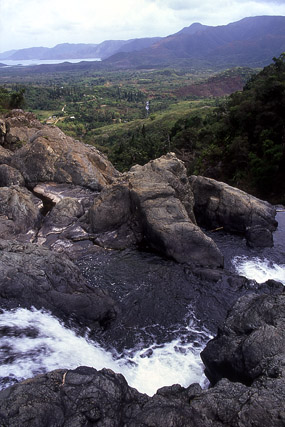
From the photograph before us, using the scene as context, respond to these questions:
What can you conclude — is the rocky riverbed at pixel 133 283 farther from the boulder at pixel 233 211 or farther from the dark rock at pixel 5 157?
the dark rock at pixel 5 157

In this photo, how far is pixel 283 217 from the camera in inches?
1163

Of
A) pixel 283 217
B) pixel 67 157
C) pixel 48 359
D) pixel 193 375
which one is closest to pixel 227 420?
pixel 193 375

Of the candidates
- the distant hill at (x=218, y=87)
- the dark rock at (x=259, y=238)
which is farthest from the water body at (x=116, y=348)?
the distant hill at (x=218, y=87)

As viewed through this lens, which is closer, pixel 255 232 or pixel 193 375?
pixel 193 375

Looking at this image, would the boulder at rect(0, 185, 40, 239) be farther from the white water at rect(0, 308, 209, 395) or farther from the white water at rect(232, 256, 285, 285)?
the white water at rect(232, 256, 285, 285)

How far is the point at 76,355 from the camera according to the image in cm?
1210

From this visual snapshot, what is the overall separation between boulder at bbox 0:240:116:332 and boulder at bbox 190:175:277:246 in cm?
1416

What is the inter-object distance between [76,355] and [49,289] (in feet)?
11.9

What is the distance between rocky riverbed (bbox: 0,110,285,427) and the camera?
8.13 metres

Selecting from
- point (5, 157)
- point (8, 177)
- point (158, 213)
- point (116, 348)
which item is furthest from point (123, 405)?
point (5, 157)

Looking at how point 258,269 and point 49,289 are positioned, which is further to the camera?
point 258,269

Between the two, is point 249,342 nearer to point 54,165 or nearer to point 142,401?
point 142,401

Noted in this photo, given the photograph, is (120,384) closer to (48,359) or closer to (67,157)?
(48,359)

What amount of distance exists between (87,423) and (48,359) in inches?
159
